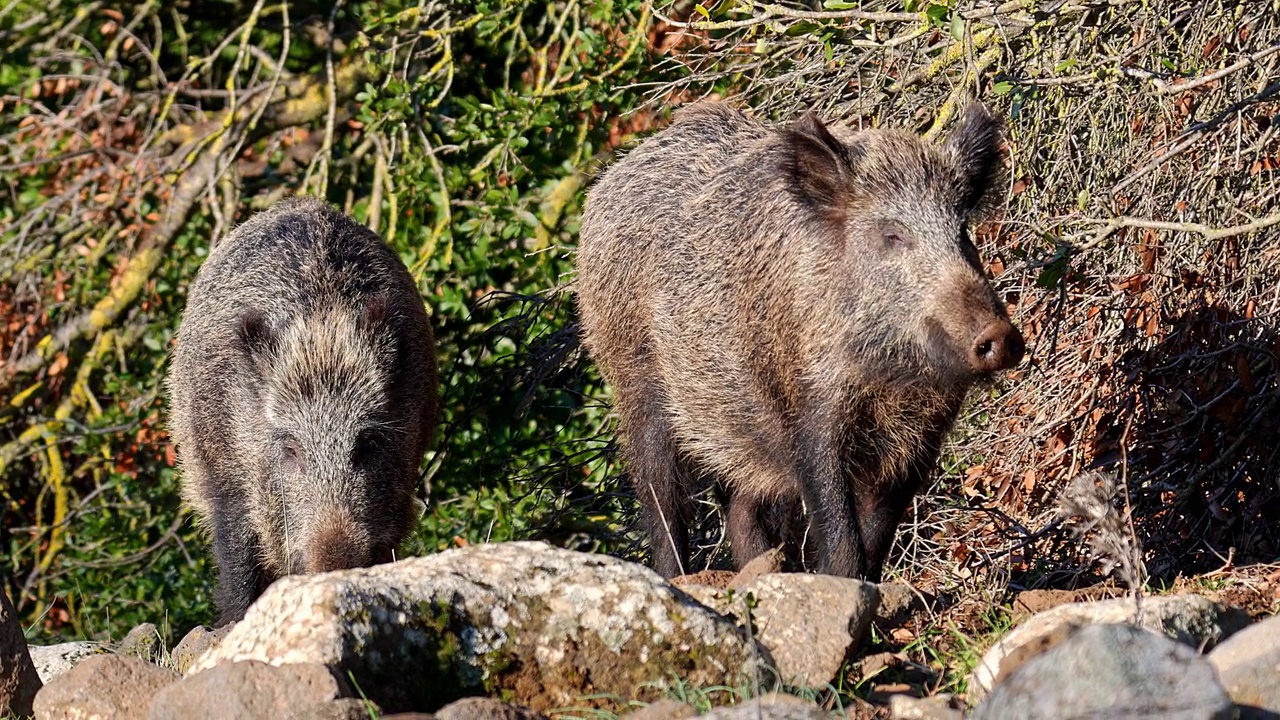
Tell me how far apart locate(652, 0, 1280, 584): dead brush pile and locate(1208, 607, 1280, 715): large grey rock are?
209 centimetres

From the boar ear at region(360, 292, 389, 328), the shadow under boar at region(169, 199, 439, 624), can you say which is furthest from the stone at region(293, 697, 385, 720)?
the boar ear at region(360, 292, 389, 328)

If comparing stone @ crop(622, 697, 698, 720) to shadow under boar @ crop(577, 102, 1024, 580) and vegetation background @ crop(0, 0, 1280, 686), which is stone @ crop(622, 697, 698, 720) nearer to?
vegetation background @ crop(0, 0, 1280, 686)

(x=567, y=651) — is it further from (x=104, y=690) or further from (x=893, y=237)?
(x=893, y=237)

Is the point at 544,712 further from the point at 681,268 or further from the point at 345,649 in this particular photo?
the point at 681,268

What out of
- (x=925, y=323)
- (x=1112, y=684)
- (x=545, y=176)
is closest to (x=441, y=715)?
(x=1112, y=684)

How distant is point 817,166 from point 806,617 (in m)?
1.83

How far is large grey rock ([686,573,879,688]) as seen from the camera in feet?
11.3

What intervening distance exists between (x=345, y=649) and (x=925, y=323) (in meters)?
2.11

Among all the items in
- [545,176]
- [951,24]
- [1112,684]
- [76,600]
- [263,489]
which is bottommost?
[76,600]

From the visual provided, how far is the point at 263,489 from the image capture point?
587 centimetres

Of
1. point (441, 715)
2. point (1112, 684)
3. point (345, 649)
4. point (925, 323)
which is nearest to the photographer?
point (1112, 684)

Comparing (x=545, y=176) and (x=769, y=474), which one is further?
(x=545, y=176)

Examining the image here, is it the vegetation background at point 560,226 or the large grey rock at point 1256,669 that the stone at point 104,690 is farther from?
the large grey rock at point 1256,669

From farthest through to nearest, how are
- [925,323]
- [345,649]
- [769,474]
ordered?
1. [769,474]
2. [925,323]
3. [345,649]
